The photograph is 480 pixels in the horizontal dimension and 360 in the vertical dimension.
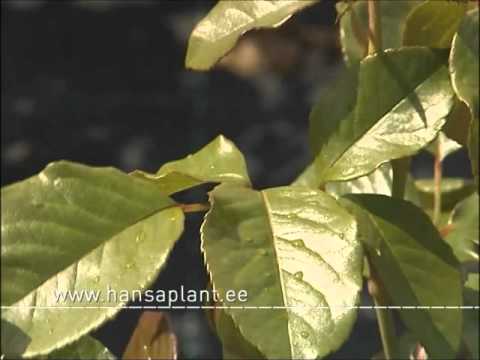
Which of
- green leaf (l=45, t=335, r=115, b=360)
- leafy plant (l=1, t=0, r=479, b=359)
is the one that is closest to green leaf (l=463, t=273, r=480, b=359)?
leafy plant (l=1, t=0, r=479, b=359)

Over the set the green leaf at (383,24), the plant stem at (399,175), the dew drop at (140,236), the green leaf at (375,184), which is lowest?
the green leaf at (375,184)

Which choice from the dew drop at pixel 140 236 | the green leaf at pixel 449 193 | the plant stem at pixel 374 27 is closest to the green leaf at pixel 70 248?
the dew drop at pixel 140 236

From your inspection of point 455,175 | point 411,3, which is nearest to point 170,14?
point 455,175

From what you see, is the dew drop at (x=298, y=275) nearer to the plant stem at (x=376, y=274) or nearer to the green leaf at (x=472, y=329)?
the plant stem at (x=376, y=274)

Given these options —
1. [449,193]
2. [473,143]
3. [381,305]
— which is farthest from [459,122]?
[449,193]

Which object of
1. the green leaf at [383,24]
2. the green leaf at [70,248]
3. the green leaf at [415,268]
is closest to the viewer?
the green leaf at [70,248]

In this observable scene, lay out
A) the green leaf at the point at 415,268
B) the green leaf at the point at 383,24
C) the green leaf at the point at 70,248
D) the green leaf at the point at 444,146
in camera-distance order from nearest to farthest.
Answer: the green leaf at the point at 70,248
the green leaf at the point at 415,268
the green leaf at the point at 383,24
the green leaf at the point at 444,146

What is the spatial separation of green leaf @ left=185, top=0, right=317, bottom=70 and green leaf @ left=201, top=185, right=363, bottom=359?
137 mm

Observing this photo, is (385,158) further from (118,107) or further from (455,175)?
(118,107)

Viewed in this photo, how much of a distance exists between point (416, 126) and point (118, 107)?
2496 millimetres

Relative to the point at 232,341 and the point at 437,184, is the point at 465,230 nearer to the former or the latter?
the point at 437,184

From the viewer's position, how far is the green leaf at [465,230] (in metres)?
0.90

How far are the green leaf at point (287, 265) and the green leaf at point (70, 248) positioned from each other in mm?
37

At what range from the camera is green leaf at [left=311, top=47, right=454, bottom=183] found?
687mm
